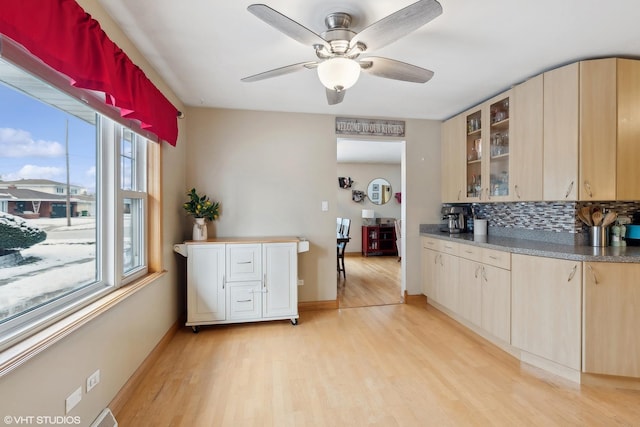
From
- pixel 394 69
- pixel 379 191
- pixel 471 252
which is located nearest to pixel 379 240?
pixel 379 191

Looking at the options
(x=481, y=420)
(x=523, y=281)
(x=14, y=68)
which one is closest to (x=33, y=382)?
(x=14, y=68)

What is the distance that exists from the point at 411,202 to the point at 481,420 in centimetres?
252

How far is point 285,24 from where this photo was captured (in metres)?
1.41

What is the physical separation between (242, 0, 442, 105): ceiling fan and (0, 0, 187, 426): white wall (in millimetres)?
1056

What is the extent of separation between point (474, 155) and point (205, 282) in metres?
3.29

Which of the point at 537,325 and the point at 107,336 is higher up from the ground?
the point at 107,336

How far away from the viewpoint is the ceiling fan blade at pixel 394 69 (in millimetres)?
1760

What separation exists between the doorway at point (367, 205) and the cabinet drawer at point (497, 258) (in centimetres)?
180

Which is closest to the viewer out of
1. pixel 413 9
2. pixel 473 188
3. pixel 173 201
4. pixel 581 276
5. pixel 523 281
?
pixel 413 9

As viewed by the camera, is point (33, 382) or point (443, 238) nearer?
point (33, 382)

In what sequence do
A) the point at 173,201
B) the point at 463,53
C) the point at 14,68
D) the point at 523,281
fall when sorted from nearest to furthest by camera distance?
the point at 14,68
the point at 463,53
the point at 523,281
the point at 173,201

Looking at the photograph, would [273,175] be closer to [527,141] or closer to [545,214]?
[527,141]

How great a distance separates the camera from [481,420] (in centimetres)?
170

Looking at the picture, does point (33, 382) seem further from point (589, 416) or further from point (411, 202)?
point (411, 202)
